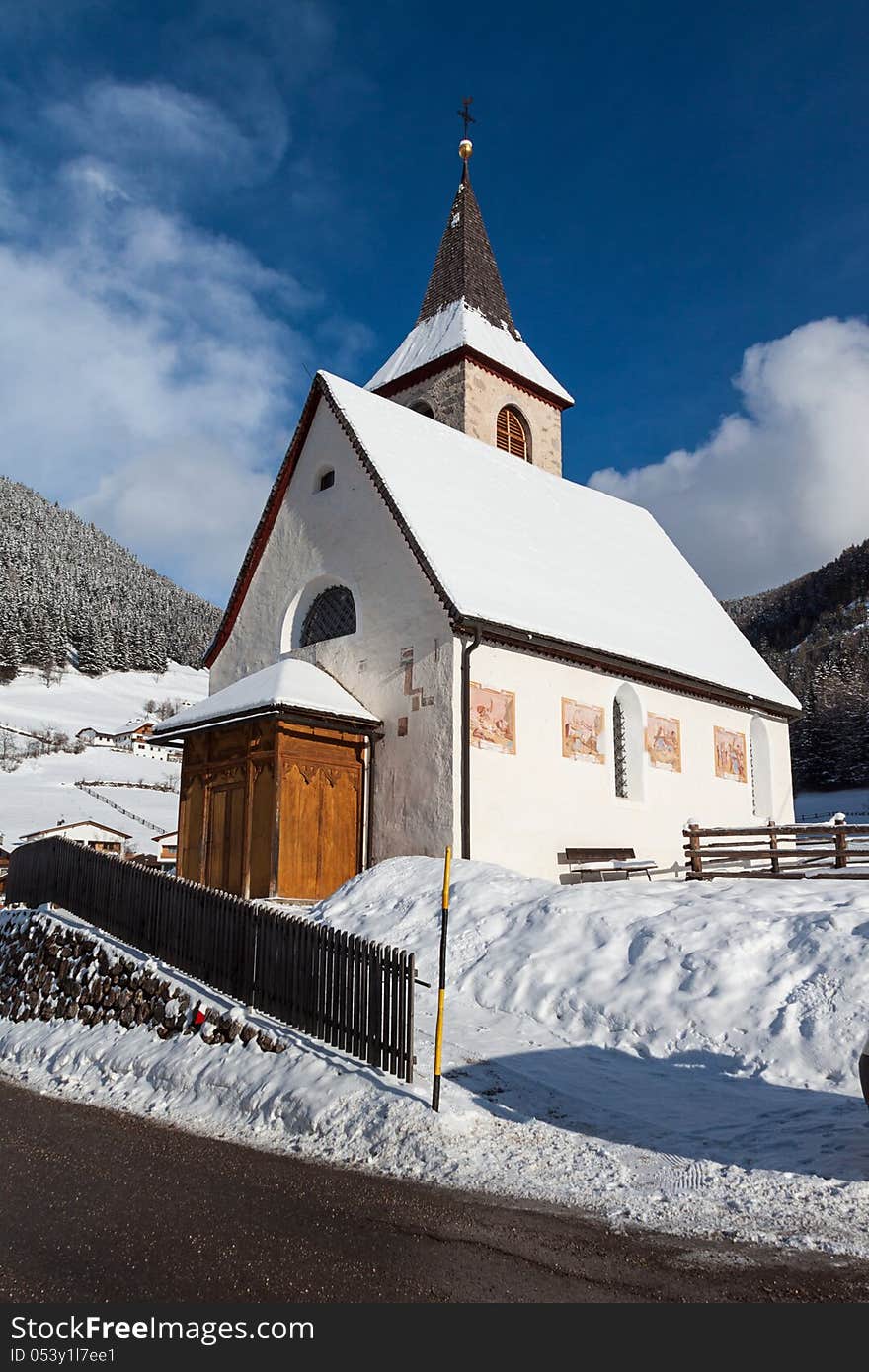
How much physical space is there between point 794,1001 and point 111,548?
19375 cm

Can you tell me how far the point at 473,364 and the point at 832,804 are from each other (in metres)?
37.3

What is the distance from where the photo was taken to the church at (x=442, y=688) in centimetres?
1741

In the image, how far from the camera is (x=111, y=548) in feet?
629

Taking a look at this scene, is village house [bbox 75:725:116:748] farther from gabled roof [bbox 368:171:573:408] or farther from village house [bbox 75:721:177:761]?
gabled roof [bbox 368:171:573:408]

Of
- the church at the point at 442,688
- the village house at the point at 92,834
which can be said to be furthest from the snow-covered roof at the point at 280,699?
the village house at the point at 92,834

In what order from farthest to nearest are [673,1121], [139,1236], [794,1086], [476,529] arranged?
1. [476,529]
2. [794,1086]
3. [673,1121]
4. [139,1236]

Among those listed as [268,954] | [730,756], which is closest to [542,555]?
[730,756]

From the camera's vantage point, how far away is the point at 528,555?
2117 cm

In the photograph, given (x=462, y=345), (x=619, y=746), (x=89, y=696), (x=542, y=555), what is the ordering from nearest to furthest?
(x=619, y=746) → (x=542, y=555) → (x=462, y=345) → (x=89, y=696)

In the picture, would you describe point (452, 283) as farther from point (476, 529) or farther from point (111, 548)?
point (111, 548)

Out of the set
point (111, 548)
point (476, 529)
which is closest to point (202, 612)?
point (111, 548)

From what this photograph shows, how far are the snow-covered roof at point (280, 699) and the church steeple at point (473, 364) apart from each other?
11.7 m

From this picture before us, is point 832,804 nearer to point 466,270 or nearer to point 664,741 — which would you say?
point 466,270

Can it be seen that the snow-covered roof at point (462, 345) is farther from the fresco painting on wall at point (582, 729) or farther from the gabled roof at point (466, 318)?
the fresco painting on wall at point (582, 729)
